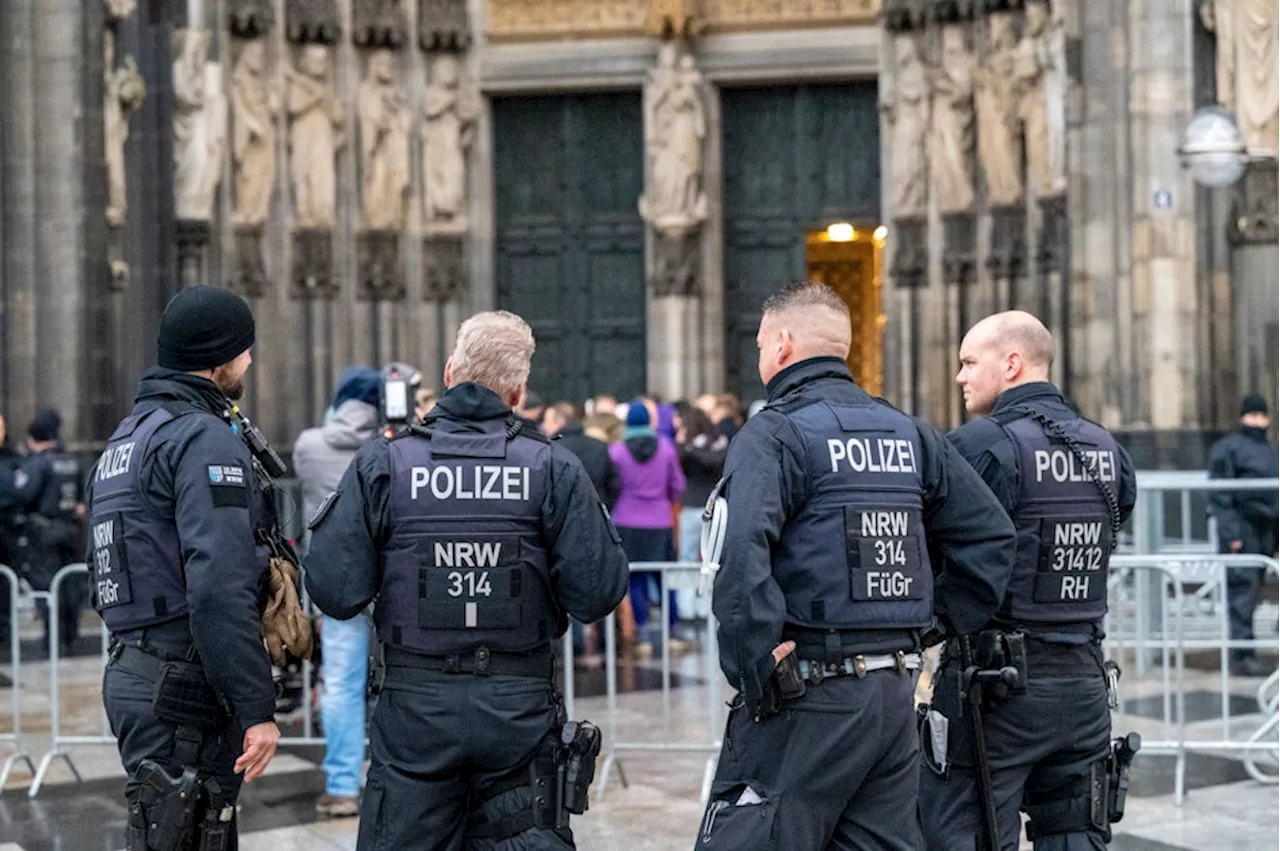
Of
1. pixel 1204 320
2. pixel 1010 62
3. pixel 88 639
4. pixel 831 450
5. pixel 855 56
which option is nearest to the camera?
pixel 831 450

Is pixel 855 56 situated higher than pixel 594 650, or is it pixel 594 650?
pixel 855 56

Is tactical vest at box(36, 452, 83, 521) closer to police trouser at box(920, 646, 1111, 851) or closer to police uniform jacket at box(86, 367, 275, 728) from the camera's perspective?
police uniform jacket at box(86, 367, 275, 728)

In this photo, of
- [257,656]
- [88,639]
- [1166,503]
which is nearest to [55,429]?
[88,639]

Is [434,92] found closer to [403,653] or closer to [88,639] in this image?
[88,639]

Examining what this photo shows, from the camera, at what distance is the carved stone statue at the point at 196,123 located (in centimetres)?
1847

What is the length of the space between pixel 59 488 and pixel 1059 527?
9.27 meters

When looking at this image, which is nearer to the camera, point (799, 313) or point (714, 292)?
point (799, 313)

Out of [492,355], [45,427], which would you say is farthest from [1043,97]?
[492,355]

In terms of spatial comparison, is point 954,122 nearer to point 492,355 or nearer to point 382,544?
point 492,355

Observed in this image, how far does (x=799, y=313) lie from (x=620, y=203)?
16520 mm

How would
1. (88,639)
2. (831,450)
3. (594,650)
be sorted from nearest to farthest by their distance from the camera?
1. (831,450)
2. (594,650)
3. (88,639)

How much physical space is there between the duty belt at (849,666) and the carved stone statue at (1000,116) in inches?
567

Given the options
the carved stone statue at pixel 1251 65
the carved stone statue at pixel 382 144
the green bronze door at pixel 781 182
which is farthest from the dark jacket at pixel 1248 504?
the carved stone statue at pixel 382 144

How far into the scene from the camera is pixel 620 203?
2112cm
